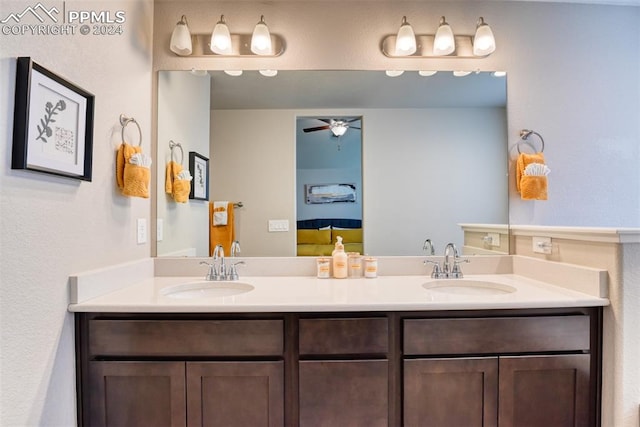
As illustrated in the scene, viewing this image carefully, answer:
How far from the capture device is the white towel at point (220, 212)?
184cm

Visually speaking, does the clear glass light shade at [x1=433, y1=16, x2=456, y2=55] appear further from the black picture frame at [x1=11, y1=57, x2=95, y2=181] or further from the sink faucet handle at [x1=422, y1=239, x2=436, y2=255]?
the black picture frame at [x1=11, y1=57, x2=95, y2=181]

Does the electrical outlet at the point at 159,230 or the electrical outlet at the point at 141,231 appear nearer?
the electrical outlet at the point at 141,231

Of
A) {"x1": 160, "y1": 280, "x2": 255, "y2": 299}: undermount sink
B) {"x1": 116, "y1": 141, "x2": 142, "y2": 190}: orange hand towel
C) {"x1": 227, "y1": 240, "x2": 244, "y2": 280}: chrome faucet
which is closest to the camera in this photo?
{"x1": 116, "y1": 141, "x2": 142, "y2": 190}: orange hand towel

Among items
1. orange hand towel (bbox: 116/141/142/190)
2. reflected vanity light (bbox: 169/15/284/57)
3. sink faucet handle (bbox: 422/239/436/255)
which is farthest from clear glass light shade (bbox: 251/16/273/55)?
sink faucet handle (bbox: 422/239/436/255)

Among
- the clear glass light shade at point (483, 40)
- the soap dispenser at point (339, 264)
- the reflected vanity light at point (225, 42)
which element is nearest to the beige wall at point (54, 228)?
the reflected vanity light at point (225, 42)

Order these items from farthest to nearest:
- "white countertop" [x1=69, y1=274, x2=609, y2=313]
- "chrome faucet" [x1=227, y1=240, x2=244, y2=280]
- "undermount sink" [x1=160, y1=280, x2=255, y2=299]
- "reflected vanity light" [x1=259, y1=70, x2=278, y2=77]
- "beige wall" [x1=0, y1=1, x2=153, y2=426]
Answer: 1. "reflected vanity light" [x1=259, y1=70, x2=278, y2=77]
2. "chrome faucet" [x1=227, y1=240, x2=244, y2=280]
3. "undermount sink" [x1=160, y1=280, x2=255, y2=299]
4. "white countertop" [x1=69, y1=274, x2=609, y2=313]
5. "beige wall" [x1=0, y1=1, x2=153, y2=426]

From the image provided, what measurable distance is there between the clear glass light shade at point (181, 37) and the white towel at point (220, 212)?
841 mm

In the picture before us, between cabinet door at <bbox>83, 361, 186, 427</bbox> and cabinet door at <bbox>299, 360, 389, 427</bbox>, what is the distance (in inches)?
18.2

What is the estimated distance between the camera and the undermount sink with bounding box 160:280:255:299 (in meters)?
1.61

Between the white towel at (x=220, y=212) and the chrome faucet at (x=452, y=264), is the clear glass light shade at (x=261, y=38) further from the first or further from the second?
the chrome faucet at (x=452, y=264)

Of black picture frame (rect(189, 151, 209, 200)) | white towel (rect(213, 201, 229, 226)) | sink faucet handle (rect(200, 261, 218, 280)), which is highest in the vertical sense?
black picture frame (rect(189, 151, 209, 200))

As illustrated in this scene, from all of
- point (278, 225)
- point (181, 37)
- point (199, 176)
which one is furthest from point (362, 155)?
point (181, 37)

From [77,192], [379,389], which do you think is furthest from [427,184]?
[77,192]

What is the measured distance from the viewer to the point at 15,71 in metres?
0.97
